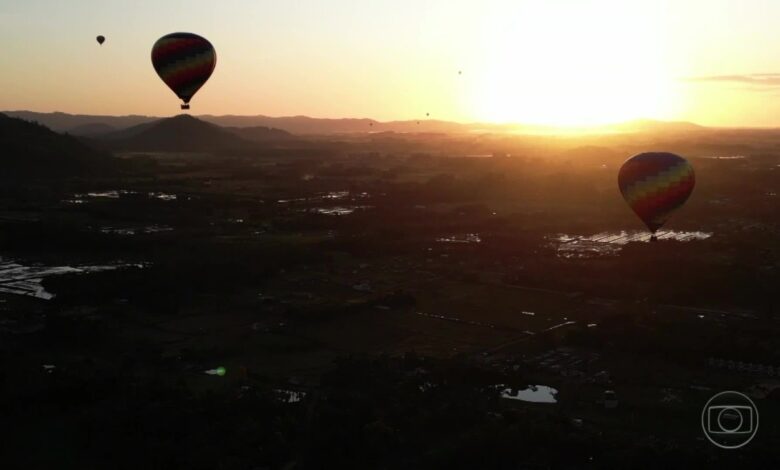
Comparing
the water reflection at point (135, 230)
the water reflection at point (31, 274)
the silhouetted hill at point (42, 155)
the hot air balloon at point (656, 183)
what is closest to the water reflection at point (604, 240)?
the hot air balloon at point (656, 183)

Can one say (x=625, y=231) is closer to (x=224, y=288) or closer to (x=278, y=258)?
(x=278, y=258)

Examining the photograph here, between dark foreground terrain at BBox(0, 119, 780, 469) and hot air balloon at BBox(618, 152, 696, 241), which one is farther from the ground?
hot air balloon at BBox(618, 152, 696, 241)

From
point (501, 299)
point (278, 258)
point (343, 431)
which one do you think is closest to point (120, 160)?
point (278, 258)

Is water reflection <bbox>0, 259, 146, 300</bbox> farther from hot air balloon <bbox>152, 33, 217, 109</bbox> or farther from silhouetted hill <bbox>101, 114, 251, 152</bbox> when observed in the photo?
silhouetted hill <bbox>101, 114, 251, 152</bbox>

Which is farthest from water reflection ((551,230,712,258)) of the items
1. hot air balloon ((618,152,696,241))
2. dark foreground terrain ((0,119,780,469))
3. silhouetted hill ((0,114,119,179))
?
silhouetted hill ((0,114,119,179))

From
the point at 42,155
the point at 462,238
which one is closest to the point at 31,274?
the point at 462,238

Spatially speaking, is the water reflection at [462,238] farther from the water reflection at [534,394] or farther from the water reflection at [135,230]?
the water reflection at [534,394]
